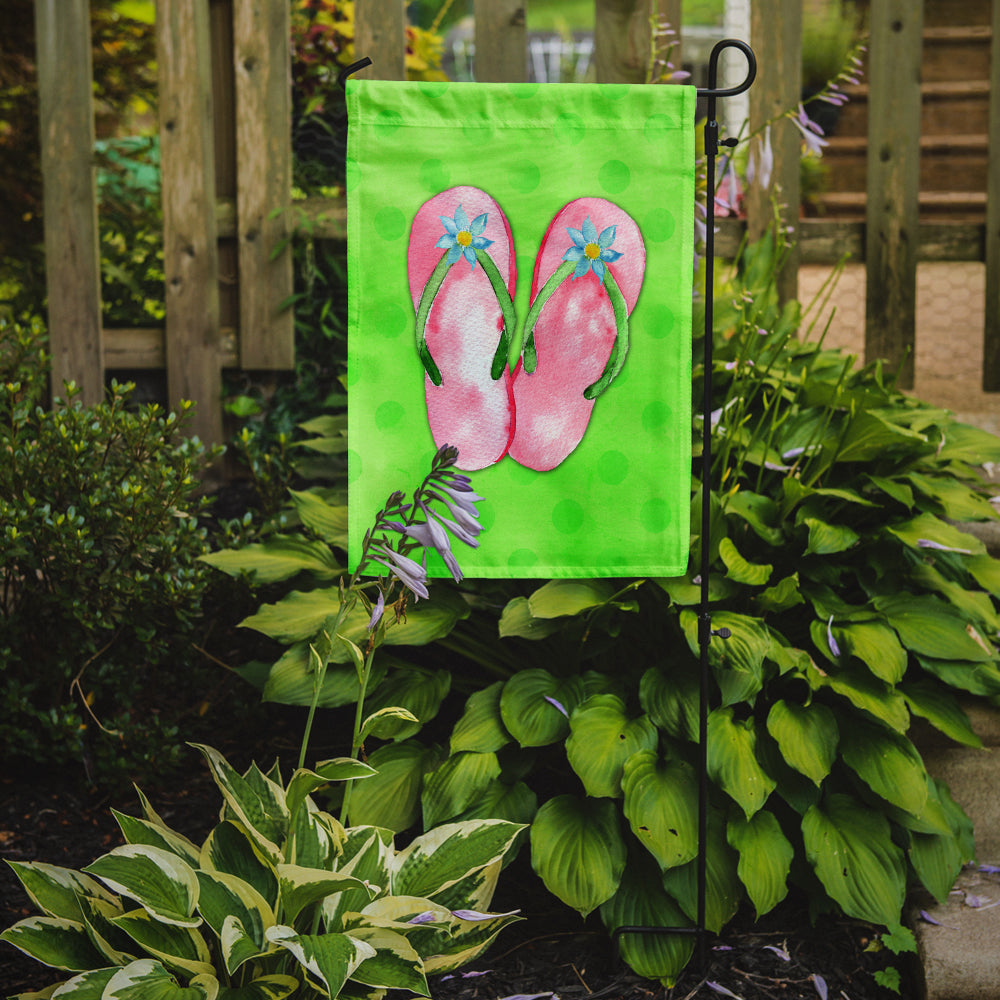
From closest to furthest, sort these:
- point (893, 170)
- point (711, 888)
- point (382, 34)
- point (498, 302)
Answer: point (498, 302) → point (711, 888) → point (382, 34) → point (893, 170)

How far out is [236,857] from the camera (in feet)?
5.37

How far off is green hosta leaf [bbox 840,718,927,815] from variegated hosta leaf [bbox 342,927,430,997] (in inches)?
35.1

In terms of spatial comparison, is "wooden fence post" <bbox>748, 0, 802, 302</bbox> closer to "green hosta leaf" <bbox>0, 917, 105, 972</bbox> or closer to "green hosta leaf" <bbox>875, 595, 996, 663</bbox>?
"green hosta leaf" <bbox>875, 595, 996, 663</bbox>

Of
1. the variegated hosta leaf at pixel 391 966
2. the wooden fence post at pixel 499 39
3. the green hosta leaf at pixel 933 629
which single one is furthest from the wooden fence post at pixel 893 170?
the variegated hosta leaf at pixel 391 966

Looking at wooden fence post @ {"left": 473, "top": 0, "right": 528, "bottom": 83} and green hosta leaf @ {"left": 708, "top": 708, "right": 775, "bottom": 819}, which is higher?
wooden fence post @ {"left": 473, "top": 0, "right": 528, "bottom": 83}

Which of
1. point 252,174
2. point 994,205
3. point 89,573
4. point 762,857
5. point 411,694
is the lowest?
point 762,857

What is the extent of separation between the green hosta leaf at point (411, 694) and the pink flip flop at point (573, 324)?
554mm

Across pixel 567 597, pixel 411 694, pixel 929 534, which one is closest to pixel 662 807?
pixel 567 597

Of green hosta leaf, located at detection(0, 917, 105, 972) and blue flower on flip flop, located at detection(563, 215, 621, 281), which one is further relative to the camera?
blue flower on flip flop, located at detection(563, 215, 621, 281)

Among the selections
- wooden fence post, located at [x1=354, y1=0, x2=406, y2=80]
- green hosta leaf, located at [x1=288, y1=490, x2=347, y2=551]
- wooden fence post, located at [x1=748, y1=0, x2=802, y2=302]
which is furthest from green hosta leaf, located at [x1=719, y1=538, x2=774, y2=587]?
wooden fence post, located at [x1=354, y1=0, x2=406, y2=80]

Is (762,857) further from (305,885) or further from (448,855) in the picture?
(305,885)

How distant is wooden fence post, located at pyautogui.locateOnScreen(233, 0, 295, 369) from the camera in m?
3.11

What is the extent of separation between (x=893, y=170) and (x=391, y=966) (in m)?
2.80

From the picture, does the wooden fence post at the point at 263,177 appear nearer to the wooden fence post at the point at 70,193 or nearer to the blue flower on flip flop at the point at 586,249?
the wooden fence post at the point at 70,193
